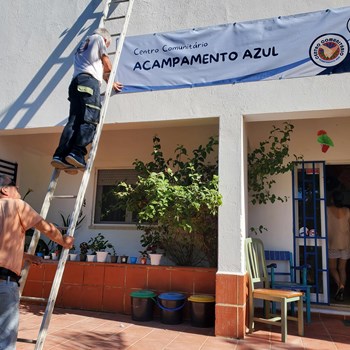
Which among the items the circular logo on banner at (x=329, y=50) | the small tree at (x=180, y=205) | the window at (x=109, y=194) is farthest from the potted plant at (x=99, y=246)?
the circular logo on banner at (x=329, y=50)

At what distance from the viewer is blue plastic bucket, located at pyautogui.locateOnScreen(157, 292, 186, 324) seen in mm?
4383

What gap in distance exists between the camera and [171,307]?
14.4 ft

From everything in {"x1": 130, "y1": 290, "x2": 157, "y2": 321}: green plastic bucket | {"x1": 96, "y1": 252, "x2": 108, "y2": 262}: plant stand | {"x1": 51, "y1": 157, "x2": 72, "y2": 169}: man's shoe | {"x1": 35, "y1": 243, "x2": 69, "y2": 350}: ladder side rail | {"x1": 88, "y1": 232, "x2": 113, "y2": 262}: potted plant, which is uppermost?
{"x1": 51, "y1": 157, "x2": 72, "y2": 169}: man's shoe

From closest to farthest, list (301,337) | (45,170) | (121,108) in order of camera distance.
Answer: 1. (301,337)
2. (121,108)
3. (45,170)

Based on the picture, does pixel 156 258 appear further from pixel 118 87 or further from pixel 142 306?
pixel 118 87

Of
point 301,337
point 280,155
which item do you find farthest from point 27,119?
point 301,337

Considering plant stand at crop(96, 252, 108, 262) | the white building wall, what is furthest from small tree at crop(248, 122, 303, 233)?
plant stand at crop(96, 252, 108, 262)

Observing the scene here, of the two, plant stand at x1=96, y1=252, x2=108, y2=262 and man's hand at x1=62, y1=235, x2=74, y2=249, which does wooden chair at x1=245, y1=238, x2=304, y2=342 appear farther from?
man's hand at x1=62, y1=235, x2=74, y2=249

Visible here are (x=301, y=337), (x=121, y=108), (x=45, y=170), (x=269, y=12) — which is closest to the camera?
(x=301, y=337)

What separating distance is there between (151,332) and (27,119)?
→ 11.0ft

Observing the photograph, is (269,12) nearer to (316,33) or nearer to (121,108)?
(316,33)

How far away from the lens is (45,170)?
6.97 metres

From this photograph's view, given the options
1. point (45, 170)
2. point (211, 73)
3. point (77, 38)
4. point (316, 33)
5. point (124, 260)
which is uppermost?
point (77, 38)

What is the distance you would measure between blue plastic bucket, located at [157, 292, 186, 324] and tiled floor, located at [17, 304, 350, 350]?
97mm
